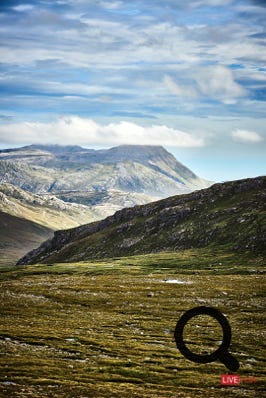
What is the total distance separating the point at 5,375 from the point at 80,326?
22293 mm

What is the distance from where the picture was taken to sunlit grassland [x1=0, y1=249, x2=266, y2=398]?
36.8m

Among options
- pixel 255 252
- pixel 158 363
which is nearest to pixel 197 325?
pixel 158 363

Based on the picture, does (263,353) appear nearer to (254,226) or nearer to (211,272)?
(211,272)

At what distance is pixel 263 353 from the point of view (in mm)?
49906

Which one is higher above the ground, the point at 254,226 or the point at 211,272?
the point at 254,226

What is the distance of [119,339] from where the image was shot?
52594 millimetres

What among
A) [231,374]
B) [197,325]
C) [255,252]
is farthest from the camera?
[255,252]

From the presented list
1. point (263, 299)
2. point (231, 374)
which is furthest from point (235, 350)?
point (263, 299)

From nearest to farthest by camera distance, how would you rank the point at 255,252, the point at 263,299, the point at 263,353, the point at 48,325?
1. the point at 263,353
2. the point at 48,325
3. the point at 263,299
4. the point at 255,252

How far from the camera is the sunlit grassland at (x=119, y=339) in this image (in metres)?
36.8

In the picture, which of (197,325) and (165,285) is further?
(165,285)

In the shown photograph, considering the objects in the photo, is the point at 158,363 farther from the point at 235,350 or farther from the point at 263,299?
the point at 263,299

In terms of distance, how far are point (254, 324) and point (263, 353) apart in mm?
14130

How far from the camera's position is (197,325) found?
2435 inches
